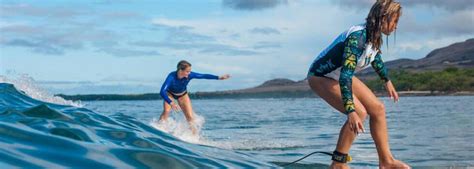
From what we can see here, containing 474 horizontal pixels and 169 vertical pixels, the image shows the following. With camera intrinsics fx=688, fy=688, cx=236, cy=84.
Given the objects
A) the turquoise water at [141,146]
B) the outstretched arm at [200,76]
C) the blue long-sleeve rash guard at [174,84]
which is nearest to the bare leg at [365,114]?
the turquoise water at [141,146]

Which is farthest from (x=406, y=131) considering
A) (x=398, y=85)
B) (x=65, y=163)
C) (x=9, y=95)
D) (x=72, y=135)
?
(x=398, y=85)

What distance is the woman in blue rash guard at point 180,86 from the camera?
16.8 m

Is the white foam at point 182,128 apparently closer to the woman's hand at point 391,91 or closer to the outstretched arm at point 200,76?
the outstretched arm at point 200,76

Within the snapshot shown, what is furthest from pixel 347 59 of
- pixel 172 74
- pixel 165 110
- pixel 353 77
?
pixel 165 110

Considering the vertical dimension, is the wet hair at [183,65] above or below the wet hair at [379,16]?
below

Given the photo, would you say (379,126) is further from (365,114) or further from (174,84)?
(174,84)

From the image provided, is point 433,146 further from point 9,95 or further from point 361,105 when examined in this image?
point 9,95

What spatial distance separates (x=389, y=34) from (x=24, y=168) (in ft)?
14.4

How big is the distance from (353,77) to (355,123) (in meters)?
0.81

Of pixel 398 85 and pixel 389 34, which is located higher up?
pixel 389 34

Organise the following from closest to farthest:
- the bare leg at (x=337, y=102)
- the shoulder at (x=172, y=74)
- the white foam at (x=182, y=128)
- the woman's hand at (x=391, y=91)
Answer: the bare leg at (x=337, y=102) → the woman's hand at (x=391, y=91) → the white foam at (x=182, y=128) → the shoulder at (x=172, y=74)

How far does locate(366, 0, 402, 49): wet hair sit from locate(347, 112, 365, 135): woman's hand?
96 cm

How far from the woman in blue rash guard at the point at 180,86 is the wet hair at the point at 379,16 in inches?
354

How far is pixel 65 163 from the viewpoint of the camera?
6.62m
